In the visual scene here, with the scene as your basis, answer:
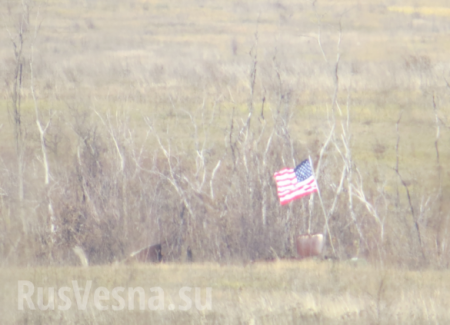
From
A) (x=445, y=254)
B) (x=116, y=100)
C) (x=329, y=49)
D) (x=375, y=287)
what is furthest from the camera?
(x=329, y=49)

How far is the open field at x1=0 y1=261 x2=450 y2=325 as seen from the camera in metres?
6.02

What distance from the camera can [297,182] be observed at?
12.7 m

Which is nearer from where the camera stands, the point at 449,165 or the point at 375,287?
the point at 375,287

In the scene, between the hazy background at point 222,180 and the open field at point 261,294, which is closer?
the open field at point 261,294

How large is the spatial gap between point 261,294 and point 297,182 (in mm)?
5567

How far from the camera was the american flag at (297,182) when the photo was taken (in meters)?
12.7

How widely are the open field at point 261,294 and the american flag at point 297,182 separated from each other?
8.48 feet

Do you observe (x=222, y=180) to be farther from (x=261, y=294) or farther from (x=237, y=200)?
(x=261, y=294)

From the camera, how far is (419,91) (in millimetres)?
33875

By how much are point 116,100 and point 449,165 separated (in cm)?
1643

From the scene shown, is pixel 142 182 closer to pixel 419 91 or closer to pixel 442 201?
pixel 442 201

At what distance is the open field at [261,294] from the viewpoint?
6016 millimetres

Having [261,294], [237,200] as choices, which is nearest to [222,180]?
[237,200]

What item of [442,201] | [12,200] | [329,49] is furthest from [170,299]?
[329,49]
